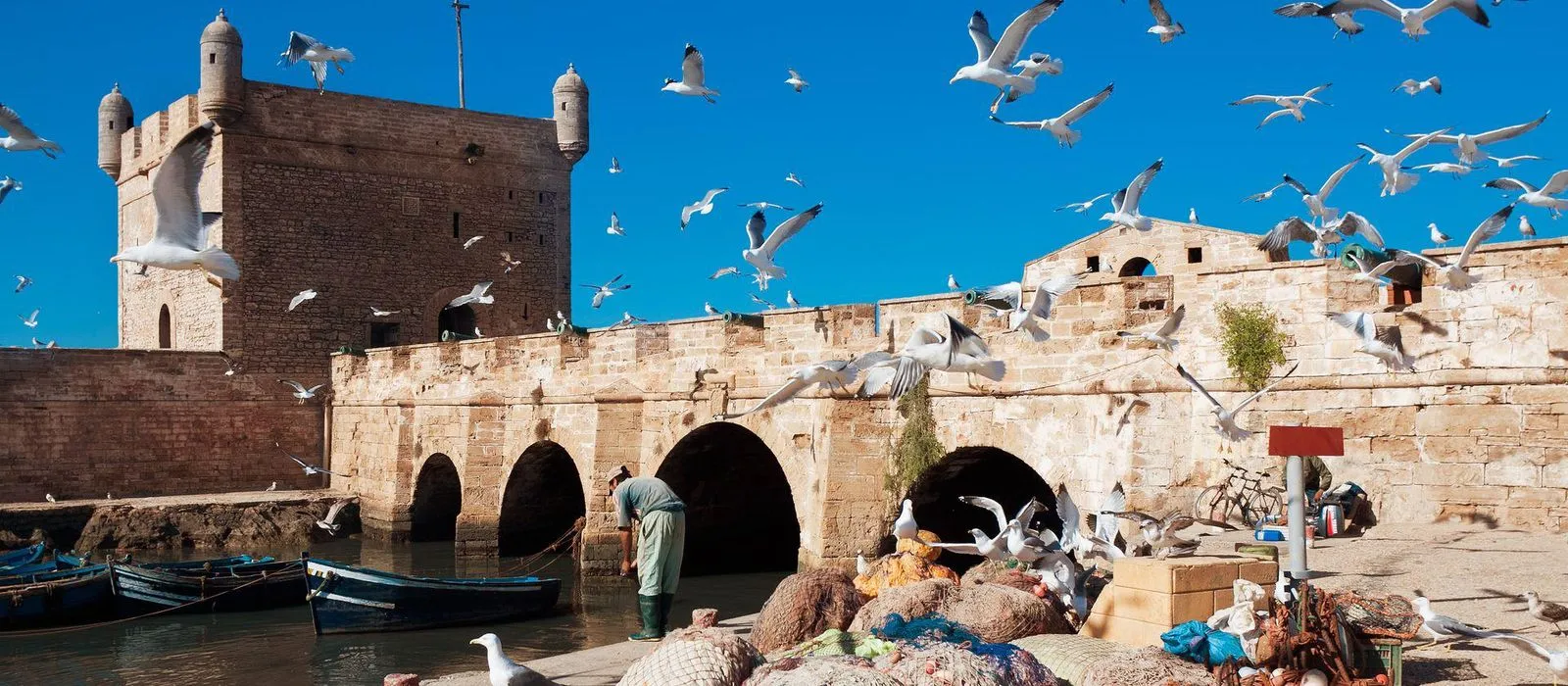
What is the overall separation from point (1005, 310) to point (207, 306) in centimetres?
2361

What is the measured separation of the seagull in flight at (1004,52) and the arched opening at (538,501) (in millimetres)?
11971

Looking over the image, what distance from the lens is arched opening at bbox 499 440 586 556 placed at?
2034 centimetres

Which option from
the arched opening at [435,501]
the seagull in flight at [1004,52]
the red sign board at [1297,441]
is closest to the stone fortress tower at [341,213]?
the arched opening at [435,501]

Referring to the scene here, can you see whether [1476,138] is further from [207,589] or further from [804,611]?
[207,589]

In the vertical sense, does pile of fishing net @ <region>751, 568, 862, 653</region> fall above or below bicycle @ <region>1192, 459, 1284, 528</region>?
below

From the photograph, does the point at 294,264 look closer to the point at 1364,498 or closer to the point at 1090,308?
the point at 1090,308

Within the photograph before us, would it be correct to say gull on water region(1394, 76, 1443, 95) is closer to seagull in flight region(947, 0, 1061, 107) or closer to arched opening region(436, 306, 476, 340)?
seagull in flight region(947, 0, 1061, 107)

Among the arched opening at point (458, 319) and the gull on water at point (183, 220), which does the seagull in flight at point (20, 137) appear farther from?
the arched opening at point (458, 319)

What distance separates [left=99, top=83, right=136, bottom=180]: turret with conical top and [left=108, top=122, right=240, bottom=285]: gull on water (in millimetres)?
28234

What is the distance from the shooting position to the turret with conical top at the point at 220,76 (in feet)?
91.6

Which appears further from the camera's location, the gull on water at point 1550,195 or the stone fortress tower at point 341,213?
the stone fortress tower at point 341,213

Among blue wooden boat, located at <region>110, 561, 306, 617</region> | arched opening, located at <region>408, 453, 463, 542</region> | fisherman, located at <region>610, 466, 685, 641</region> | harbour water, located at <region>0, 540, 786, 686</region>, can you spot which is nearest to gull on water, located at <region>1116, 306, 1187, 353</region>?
fisherman, located at <region>610, 466, 685, 641</region>

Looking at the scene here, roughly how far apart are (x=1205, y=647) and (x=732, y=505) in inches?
513

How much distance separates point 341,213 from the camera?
30.0 metres
